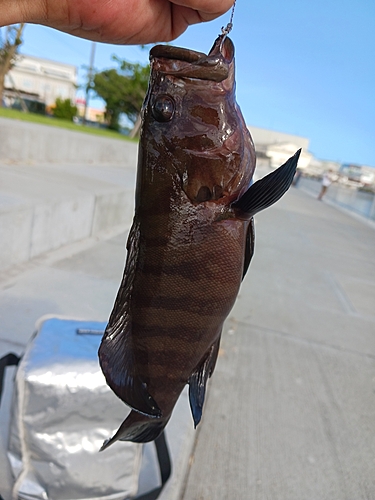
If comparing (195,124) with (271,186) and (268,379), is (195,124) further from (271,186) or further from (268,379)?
(268,379)

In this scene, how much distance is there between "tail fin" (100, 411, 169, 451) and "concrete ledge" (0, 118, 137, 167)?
607cm

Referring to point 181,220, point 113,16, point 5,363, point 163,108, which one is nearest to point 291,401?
point 5,363

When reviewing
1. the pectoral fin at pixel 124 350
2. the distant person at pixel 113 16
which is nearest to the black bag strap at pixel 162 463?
the pectoral fin at pixel 124 350

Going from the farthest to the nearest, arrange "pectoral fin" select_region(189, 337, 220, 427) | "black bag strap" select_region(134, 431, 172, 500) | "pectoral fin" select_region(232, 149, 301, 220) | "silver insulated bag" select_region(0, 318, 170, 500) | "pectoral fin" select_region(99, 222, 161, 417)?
"black bag strap" select_region(134, 431, 172, 500), "silver insulated bag" select_region(0, 318, 170, 500), "pectoral fin" select_region(189, 337, 220, 427), "pectoral fin" select_region(99, 222, 161, 417), "pectoral fin" select_region(232, 149, 301, 220)

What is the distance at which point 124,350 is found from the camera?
1.08 m

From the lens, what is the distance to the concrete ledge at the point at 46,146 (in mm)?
6582

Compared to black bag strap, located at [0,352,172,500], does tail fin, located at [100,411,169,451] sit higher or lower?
higher

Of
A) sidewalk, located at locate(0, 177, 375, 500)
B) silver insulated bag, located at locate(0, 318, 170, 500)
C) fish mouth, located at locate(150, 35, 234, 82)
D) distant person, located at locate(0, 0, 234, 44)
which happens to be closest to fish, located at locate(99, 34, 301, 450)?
fish mouth, located at locate(150, 35, 234, 82)

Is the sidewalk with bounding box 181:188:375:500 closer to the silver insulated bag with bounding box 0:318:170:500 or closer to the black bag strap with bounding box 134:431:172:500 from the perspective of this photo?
the black bag strap with bounding box 134:431:172:500

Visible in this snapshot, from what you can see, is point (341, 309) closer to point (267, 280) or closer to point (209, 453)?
point (267, 280)

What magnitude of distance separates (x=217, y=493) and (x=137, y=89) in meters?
34.2

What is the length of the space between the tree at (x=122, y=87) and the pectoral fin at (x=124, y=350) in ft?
99.5

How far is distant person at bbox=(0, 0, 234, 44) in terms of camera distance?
4.15ft

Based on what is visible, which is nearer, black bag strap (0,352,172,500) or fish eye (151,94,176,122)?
fish eye (151,94,176,122)
